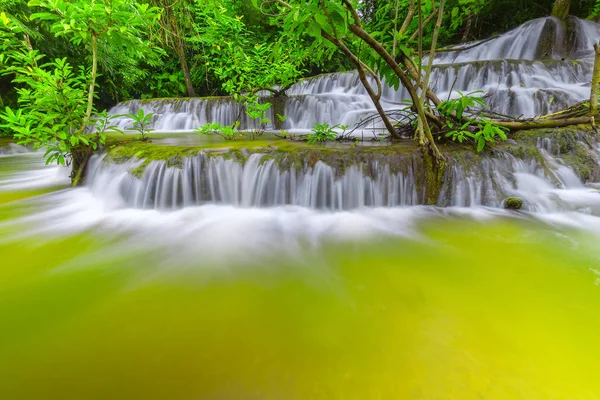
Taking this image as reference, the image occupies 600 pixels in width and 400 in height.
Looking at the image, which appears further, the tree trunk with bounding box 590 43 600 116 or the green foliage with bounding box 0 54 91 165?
the tree trunk with bounding box 590 43 600 116

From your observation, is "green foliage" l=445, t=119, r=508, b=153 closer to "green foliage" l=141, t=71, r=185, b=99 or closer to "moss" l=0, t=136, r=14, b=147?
"moss" l=0, t=136, r=14, b=147

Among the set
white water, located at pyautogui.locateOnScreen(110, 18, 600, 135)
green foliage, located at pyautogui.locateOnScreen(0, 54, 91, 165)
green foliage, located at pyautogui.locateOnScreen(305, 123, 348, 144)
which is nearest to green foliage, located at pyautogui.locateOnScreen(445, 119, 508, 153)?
white water, located at pyautogui.locateOnScreen(110, 18, 600, 135)

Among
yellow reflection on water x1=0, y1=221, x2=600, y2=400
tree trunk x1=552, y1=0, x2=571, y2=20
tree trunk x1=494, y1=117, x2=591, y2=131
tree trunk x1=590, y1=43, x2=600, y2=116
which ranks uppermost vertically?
tree trunk x1=552, y1=0, x2=571, y2=20

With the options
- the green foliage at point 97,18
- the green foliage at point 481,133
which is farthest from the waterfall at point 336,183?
the green foliage at point 97,18

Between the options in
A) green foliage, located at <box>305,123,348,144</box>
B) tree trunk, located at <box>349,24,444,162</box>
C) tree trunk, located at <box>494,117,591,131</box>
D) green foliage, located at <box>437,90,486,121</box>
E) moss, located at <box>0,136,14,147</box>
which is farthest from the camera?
moss, located at <box>0,136,14,147</box>

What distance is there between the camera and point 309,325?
1.42 meters

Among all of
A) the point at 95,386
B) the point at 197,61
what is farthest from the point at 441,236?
the point at 197,61

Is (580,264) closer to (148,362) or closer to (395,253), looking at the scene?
(395,253)

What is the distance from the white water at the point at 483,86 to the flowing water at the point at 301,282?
2222mm

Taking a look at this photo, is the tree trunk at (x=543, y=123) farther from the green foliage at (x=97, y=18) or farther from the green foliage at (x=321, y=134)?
the green foliage at (x=97, y=18)

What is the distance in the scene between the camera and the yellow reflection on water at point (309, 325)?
1.09 meters

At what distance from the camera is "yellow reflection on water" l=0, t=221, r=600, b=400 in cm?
109

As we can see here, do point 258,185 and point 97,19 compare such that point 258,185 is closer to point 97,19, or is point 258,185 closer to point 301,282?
point 301,282

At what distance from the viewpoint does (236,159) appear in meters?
3.34
